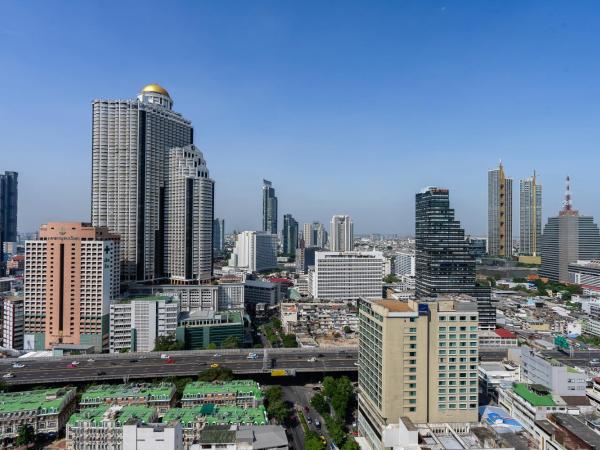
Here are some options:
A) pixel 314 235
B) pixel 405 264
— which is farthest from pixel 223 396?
pixel 314 235

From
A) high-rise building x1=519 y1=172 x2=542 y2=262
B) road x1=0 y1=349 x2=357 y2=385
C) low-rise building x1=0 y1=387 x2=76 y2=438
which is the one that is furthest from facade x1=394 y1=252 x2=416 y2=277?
low-rise building x1=0 y1=387 x2=76 y2=438

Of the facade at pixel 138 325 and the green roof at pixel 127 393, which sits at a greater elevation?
the facade at pixel 138 325

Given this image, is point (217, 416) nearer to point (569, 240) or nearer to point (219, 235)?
point (569, 240)

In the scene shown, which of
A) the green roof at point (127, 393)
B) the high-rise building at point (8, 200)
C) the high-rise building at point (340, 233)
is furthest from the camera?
the high-rise building at point (8, 200)

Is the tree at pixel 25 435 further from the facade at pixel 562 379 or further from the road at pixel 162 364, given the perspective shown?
the facade at pixel 562 379

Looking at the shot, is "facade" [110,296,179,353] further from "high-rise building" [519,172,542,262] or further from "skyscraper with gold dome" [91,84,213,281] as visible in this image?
"high-rise building" [519,172,542,262]

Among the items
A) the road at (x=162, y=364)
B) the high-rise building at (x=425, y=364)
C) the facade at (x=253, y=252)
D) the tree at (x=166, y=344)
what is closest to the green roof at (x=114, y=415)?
the road at (x=162, y=364)
